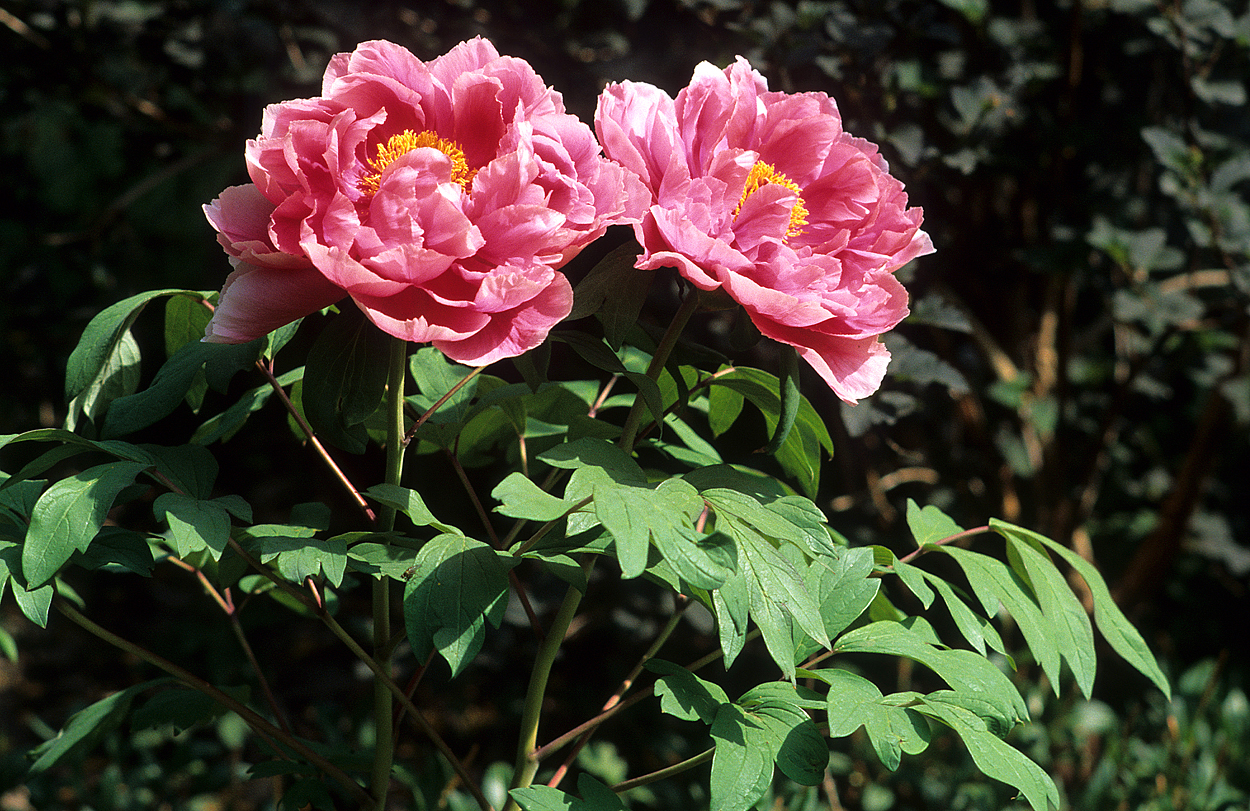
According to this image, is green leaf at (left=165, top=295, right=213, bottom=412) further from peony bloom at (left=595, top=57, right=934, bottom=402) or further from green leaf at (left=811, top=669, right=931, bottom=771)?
green leaf at (left=811, top=669, right=931, bottom=771)

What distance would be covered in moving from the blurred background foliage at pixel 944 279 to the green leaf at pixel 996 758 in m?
0.56

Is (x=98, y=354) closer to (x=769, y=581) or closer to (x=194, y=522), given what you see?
(x=194, y=522)

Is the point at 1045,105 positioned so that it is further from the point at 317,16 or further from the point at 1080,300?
the point at 317,16

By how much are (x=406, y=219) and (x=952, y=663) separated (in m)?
0.52

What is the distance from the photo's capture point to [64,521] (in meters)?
0.62

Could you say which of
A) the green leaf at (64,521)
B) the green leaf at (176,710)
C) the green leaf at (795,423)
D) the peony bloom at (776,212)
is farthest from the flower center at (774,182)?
the green leaf at (176,710)

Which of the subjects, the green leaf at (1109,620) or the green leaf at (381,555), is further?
the green leaf at (1109,620)

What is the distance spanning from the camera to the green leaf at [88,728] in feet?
2.92

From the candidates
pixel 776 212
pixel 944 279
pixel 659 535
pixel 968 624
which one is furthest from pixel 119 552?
pixel 944 279

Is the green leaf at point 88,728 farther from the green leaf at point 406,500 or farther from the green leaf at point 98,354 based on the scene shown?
the green leaf at point 406,500

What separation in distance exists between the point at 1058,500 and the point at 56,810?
1955 mm

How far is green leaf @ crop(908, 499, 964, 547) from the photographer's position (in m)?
0.83

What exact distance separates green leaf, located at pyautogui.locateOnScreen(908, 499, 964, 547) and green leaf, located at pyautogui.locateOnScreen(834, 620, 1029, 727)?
11 cm

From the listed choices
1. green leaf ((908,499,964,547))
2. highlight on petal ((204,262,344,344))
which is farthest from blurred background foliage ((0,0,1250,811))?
highlight on petal ((204,262,344,344))
